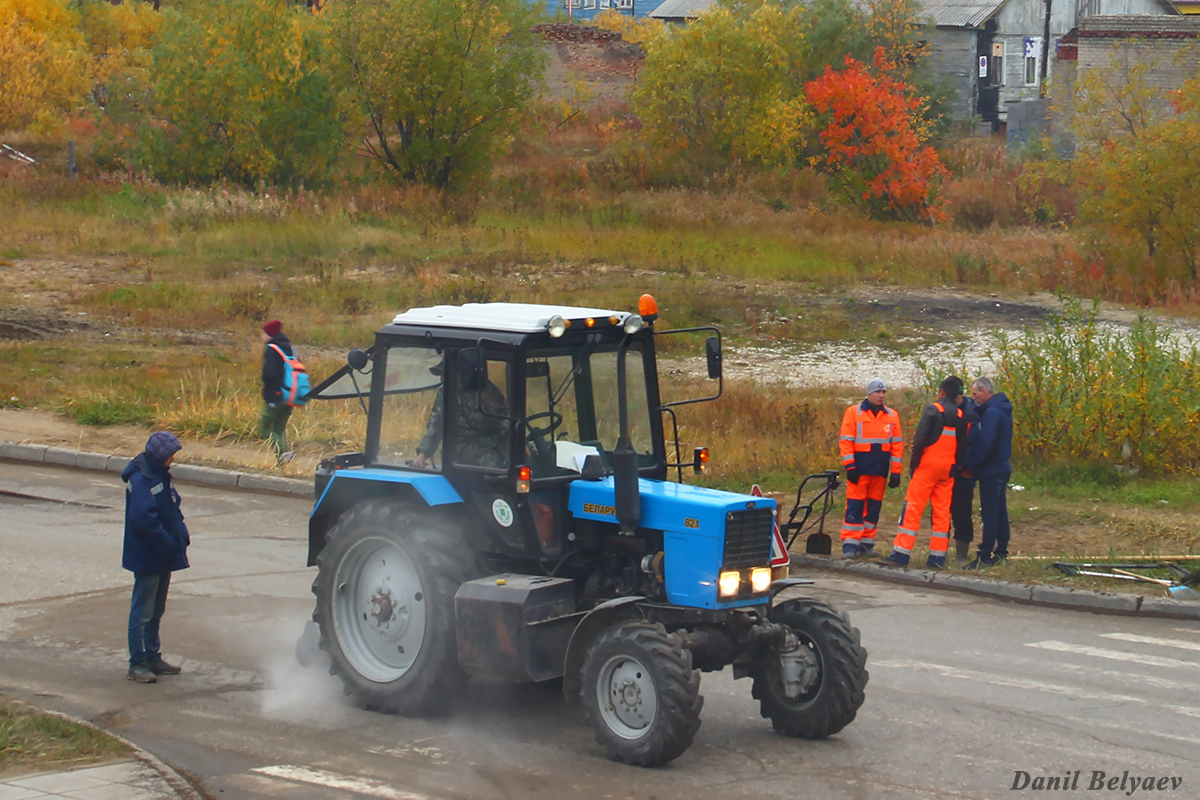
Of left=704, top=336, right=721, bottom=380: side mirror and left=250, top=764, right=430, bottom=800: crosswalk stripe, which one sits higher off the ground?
left=704, top=336, right=721, bottom=380: side mirror

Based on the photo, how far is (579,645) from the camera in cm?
754

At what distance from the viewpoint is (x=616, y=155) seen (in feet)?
167

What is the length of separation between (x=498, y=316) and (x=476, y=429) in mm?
708

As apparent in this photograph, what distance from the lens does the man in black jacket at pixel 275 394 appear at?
16453 millimetres

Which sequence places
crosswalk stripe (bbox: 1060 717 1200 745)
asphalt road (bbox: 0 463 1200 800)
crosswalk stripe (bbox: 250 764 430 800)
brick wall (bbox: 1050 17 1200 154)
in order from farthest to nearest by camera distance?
1. brick wall (bbox: 1050 17 1200 154)
2. crosswalk stripe (bbox: 1060 717 1200 745)
3. asphalt road (bbox: 0 463 1200 800)
4. crosswalk stripe (bbox: 250 764 430 800)

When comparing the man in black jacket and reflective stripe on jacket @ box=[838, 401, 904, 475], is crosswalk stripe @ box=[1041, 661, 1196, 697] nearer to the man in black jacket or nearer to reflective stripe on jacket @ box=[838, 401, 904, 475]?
reflective stripe on jacket @ box=[838, 401, 904, 475]

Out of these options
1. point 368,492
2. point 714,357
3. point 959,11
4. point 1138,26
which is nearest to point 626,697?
point 714,357

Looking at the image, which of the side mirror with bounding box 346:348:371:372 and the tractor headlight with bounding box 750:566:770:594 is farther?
the side mirror with bounding box 346:348:371:372

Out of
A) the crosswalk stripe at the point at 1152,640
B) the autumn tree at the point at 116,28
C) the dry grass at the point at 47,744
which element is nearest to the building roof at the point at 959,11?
the autumn tree at the point at 116,28

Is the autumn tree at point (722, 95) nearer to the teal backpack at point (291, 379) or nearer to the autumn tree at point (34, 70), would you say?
the autumn tree at point (34, 70)

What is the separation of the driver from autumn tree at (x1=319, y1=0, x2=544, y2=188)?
36498 millimetres

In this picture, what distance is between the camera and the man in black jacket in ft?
54.0

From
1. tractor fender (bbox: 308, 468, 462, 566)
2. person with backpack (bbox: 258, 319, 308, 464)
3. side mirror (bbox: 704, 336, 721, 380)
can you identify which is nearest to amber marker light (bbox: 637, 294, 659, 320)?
side mirror (bbox: 704, 336, 721, 380)

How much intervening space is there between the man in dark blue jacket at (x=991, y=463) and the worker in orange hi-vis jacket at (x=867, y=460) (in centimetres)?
77
